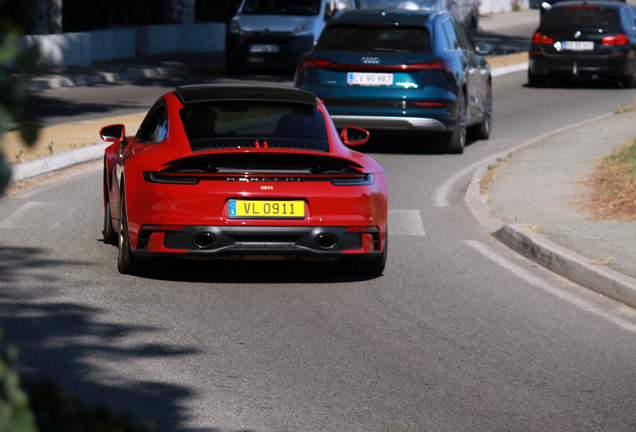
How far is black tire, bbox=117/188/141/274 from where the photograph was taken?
6.55 m

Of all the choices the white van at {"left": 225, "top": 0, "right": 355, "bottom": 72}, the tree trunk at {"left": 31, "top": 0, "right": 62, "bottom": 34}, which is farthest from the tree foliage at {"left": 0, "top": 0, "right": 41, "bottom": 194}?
the tree trunk at {"left": 31, "top": 0, "right": 62, "bottom": 34}

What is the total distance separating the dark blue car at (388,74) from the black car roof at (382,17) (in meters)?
0.01

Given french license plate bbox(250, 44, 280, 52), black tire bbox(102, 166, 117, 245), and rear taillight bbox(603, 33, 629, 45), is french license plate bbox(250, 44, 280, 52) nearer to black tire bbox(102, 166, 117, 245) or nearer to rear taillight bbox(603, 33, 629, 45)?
rear taillight bbox(603, 33, 629, 45)

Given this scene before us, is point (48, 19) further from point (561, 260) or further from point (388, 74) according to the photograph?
point (561, 260)

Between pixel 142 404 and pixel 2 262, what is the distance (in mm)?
3192

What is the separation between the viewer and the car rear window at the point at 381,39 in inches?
504

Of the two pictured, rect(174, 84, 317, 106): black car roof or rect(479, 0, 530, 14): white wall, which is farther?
rect(479, 0, 530, 14): white wall

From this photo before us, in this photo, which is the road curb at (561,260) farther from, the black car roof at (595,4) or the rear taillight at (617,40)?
the black car roof at (595,4)

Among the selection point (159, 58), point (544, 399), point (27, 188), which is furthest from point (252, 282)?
point (159, 58)

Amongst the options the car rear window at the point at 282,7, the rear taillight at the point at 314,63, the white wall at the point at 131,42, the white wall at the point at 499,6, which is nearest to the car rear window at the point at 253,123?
the rear taillight at the point at 314,63

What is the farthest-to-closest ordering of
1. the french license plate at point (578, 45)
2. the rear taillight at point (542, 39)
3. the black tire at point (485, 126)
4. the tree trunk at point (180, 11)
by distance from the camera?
the tree trunk at point (180, 11) < the rear taillight at point (542, 39) < the french license plate at point (578, 45) < the black tire at point (485, 126)

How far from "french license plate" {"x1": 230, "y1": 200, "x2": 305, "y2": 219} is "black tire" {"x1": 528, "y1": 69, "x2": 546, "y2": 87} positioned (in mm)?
17311

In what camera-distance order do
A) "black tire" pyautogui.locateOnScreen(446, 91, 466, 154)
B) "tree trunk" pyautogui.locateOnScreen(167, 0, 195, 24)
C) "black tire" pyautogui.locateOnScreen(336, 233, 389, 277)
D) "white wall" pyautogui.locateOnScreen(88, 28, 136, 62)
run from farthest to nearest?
"tree trunk" pyautogui.locateOnScreen(167, 0, 195, 24) → "white wall" pyautogui.locateOnScreen(88, 28, 136, 62) → "black tire" pyautogui.locateOnScreen(446, 91, 466, 154) → "black tire" pyautogui.locateOnScreen(336, 233, 389, 277)

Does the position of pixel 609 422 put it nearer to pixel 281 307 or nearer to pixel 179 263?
pixel 281 307
